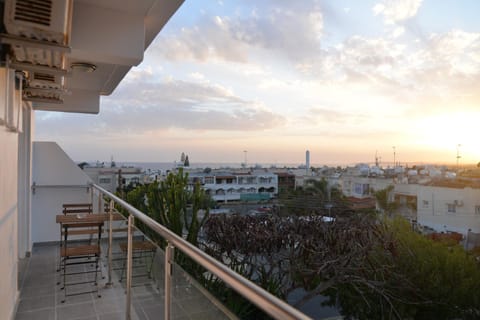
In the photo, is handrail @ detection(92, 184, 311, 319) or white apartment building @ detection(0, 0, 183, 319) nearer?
handrail @ detection(92, 184, 311, 319)

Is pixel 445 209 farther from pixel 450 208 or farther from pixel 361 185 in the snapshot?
pixel 361 185

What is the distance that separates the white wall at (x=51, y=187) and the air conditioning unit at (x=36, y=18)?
5026 mm

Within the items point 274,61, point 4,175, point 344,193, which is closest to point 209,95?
point 274,61

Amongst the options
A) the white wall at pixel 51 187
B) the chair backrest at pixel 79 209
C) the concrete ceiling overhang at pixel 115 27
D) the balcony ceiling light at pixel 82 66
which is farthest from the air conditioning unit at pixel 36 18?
the white wall at pixel 51 187

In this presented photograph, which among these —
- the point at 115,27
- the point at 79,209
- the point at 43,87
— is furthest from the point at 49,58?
the point at 79,209

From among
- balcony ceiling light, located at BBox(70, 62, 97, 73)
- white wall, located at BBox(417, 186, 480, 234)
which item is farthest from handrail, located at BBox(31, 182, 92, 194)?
white wall, located at BBox(417, 186, 480, 234)

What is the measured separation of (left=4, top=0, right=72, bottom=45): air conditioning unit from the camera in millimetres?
1591

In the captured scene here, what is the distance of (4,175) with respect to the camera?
8.31 feet

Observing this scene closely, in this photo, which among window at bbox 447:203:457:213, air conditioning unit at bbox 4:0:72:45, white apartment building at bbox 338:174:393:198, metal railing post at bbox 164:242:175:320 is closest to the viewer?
air conditioning unit at bbox 4:0:72:45

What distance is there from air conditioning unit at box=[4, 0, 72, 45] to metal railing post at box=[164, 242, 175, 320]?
130 cm

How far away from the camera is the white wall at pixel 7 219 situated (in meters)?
2.41

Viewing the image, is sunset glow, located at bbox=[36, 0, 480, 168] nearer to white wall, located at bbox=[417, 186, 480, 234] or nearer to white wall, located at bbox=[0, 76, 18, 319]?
white wall, located at bbox=[0, 76, 18, 319]

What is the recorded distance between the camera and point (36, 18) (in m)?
1.67

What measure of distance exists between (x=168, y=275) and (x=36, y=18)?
149 centimetres
